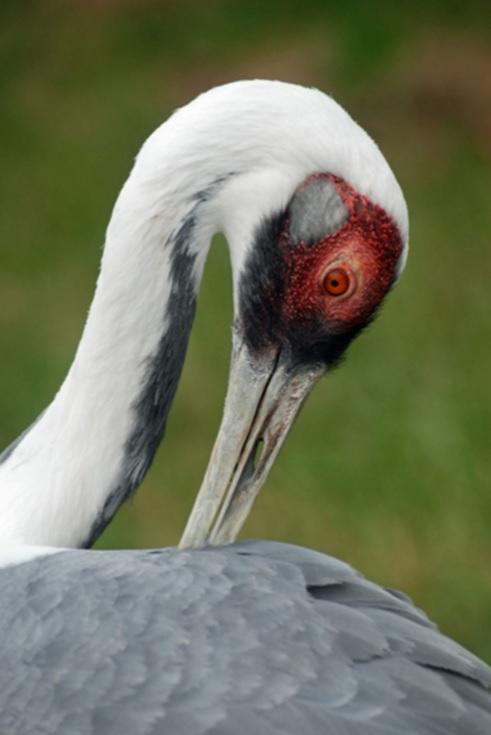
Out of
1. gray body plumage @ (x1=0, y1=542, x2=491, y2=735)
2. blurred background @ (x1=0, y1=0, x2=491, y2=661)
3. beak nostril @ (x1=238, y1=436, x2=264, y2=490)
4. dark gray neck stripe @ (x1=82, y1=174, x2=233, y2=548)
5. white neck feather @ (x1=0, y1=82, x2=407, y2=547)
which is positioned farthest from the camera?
blurred background @ (x1=0, y1=0, x2=491, y2=661)

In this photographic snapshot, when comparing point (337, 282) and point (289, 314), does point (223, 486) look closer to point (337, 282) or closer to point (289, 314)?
point (289, 314)

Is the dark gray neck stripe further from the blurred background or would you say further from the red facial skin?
the blurred background

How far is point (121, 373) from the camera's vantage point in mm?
3449

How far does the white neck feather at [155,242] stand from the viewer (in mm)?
3281

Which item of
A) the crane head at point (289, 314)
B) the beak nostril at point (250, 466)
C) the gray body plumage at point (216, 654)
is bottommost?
the gray body plumage at point (216, 654)

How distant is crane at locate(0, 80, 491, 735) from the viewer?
118 inches

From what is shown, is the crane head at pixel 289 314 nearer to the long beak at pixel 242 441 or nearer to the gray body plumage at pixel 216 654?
the long beak at pixel 242 441

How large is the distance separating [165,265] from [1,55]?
727 centimetres

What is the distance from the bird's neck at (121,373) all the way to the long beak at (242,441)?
14 cm

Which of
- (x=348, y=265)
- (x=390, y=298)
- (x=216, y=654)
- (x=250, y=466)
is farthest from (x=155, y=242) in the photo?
(x=390, y=298)

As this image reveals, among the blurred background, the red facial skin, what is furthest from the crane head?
the blurred background

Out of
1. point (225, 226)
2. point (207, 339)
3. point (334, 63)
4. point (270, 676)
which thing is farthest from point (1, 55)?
point (270, 676)

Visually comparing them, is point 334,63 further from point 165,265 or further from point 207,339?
point 165,265

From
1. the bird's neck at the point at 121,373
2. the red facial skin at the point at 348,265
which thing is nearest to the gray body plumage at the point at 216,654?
the bird's neck at the point at 121,373
